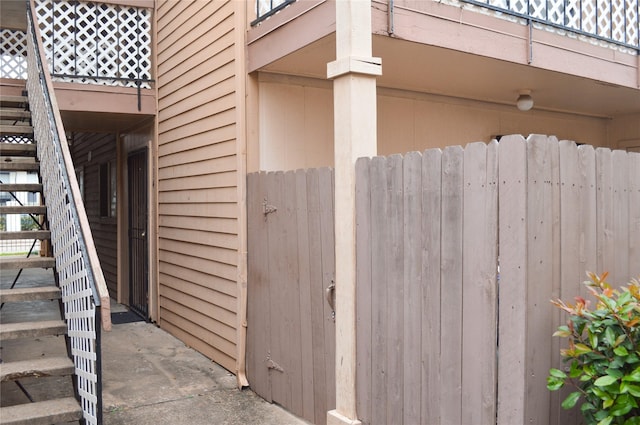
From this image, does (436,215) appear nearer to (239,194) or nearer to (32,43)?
(239,194)

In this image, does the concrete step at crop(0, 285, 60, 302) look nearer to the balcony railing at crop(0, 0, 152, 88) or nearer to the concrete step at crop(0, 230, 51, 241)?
the concrete step at crop(0, 230, 51, 241)

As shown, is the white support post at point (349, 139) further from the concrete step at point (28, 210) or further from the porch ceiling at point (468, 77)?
the concrete step at point (28, 210)

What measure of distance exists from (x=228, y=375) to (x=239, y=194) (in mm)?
1717

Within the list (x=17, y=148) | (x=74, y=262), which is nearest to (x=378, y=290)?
(x=74, y=262)

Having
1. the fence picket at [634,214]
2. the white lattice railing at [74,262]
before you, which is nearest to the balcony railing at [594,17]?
the fence picket at [634,214]

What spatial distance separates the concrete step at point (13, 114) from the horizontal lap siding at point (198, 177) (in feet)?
5.00

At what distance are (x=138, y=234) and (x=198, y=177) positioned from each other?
8.77 feet

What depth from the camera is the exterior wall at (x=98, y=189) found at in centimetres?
946

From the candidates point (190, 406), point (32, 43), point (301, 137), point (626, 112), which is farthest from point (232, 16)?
point (626, 112)

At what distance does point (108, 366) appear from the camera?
5.68 meters

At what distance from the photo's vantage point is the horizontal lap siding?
538cm

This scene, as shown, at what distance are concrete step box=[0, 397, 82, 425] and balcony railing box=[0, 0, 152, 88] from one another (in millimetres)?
4209

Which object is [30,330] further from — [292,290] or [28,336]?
[292,290]

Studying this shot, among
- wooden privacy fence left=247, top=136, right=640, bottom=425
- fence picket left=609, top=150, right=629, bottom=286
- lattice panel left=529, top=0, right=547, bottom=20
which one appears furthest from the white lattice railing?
lattice panel left=529, top=0, right=547, bottom=20
